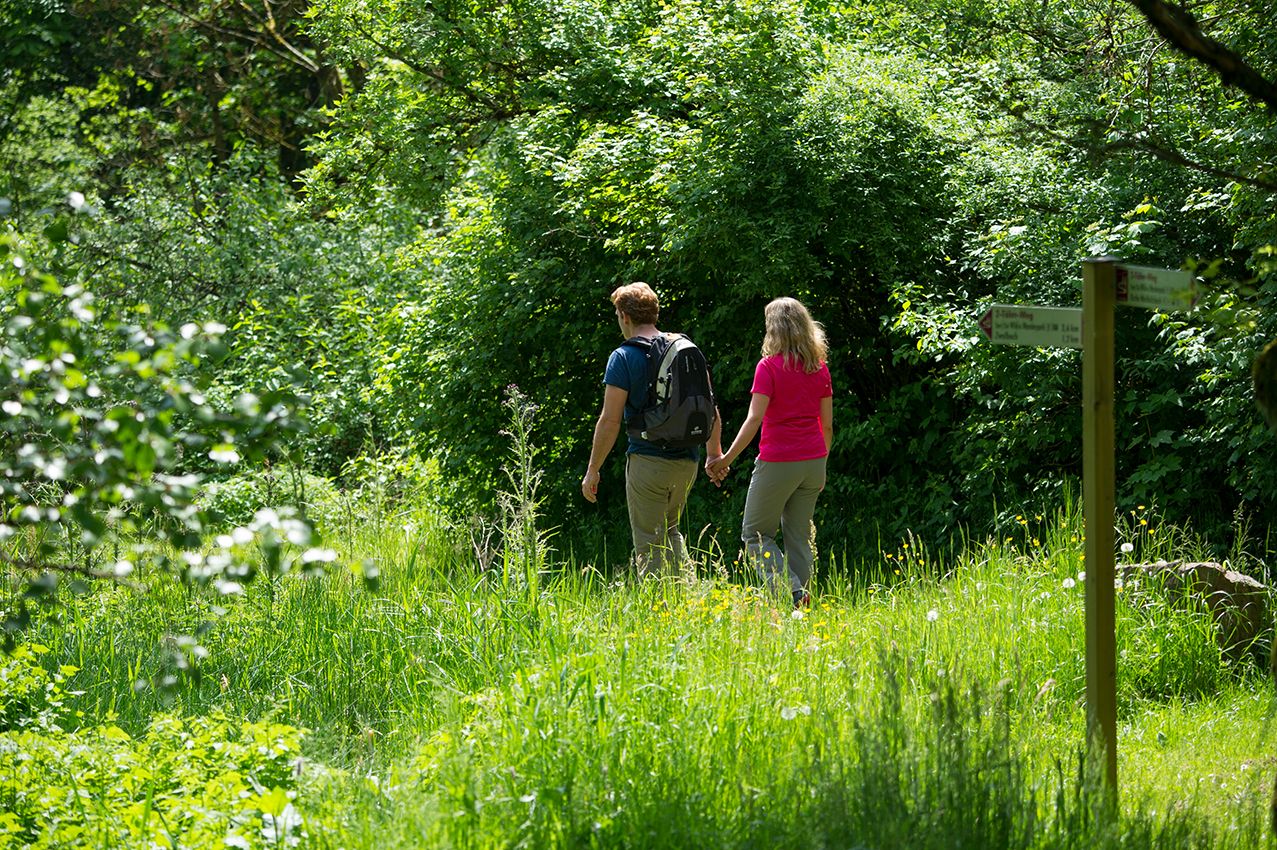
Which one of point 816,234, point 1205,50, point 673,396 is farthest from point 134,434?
point 816,234

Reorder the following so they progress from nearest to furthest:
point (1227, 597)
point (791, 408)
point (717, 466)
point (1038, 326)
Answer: point (1038, 326) < point (1227, 597) < point (791, 408) < point (717, 466)

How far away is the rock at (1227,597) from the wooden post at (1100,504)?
2000 mm

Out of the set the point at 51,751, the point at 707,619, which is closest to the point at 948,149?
the point at 707,619

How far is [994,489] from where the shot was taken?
8.36 meters

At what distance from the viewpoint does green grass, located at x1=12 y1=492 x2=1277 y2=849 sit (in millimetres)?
3658

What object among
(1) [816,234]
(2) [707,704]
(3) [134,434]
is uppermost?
(1) [816,234]

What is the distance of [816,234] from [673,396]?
2505mm

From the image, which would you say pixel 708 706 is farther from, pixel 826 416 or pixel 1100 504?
pixel 826 416

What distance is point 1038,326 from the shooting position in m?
4.25

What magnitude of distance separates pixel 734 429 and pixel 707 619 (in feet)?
14.9

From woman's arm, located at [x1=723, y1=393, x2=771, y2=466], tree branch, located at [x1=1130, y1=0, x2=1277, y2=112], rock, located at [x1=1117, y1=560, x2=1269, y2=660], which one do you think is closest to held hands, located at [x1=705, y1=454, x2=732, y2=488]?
woman's arm, located at [x1=723, y1=393, x2=771, y2=466]

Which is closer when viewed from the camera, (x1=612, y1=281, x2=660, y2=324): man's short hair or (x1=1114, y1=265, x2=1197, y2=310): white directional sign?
(x1=1114, y1=265, x2=1197, y2=310): white directional sign

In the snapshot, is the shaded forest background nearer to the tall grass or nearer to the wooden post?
the wooden post

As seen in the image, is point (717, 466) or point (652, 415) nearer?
point (652, 415)
